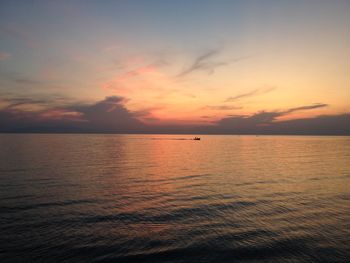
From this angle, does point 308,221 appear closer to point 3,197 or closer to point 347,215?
point 347,215

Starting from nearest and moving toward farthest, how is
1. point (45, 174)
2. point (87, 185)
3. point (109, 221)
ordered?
point (109, 221) → point (87, 185) → point (45, 174)

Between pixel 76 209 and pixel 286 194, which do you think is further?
pixel 286 194

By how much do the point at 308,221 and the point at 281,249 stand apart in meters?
7.14

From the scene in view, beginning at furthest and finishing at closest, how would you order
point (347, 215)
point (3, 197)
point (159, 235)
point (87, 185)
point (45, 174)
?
point (45, 174) < point (87, 185) < point (3, 197) < point (347, 215) < point (159, 235)

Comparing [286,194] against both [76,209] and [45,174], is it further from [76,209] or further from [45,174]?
[45,174]

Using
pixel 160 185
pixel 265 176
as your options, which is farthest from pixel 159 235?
pixel 265 176

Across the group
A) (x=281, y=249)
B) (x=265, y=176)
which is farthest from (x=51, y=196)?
(x=265, y=176)

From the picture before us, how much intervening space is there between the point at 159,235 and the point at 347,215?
1780 cm

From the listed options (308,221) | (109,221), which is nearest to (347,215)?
(308,221)

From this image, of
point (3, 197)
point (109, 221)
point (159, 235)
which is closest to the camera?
point (159, 235)

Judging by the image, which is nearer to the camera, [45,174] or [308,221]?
[308,221]

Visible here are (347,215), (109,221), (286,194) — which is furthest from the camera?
(286,194)

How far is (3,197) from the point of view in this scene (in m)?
27.8

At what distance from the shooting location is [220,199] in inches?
1148
